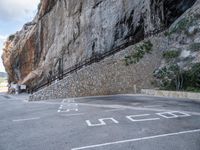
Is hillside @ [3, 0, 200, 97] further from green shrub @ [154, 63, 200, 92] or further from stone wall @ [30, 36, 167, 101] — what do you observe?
green shrub @ [154, 63, 200, 92]

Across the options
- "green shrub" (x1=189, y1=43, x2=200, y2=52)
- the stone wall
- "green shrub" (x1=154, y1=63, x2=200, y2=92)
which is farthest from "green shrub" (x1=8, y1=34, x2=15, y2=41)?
"green shrub" (x1=189, y1=43, x2=200, y2=52)

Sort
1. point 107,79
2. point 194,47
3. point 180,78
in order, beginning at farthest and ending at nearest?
point 107,79, point 194,47, point 180,78

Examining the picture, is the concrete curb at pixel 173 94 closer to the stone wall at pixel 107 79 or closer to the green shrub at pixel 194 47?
the stone wall at pixel 107 79

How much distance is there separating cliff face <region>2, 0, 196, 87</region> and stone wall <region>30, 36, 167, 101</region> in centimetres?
448

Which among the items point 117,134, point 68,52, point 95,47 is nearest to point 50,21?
point 68,52

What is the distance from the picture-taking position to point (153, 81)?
1992cm

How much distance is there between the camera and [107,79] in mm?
19641

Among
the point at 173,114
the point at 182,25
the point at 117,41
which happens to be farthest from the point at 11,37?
the point at 173,114

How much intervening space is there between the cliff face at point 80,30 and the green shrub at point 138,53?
8.45ft

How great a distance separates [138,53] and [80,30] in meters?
12.0

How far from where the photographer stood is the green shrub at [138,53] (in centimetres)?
2058

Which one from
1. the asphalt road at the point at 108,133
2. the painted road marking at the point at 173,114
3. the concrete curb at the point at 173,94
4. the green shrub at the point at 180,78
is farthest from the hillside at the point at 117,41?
the asphalt road at the point at 108,133

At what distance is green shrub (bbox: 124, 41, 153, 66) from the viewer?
20578 mm

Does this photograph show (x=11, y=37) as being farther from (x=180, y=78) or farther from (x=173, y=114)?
(x=173, y=114)
